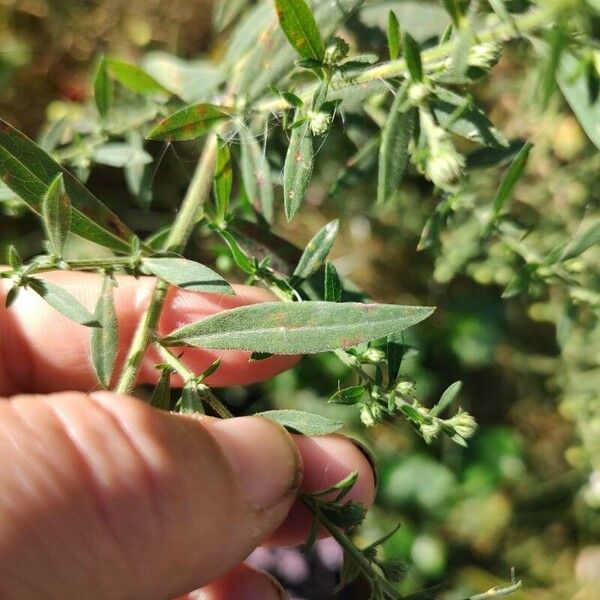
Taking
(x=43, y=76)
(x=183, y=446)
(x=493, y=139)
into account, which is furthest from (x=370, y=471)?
(x=43, y=76)

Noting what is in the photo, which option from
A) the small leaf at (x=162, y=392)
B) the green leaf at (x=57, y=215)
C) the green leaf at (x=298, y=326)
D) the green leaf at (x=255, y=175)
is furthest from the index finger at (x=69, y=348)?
the green leaf at (x=57, y=215)

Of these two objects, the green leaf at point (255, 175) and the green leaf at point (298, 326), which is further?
the green leaf at point (255, 175)

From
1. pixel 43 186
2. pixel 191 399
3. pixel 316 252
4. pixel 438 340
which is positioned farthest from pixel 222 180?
pixel 438 340

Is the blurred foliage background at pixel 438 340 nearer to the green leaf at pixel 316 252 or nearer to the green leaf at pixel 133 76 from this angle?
the green leaf at pixel 133 76

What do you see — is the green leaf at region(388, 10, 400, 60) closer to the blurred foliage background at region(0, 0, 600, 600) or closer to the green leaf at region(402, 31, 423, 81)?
the green leaf at region(402, 31, 423, 81)

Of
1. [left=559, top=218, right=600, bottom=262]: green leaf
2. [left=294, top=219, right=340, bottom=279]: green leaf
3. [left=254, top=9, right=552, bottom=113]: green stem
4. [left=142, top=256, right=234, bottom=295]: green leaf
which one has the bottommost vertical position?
[left=559, top=218, right=600, bottom=262]: green leaf

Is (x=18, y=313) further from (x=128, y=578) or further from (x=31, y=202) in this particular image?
(x=128, y=578)

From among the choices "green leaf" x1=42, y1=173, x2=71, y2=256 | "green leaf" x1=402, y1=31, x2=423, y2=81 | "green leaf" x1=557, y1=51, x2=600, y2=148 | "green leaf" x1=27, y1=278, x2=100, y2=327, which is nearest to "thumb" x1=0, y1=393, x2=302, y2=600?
"green leaf" x1=27, y1=278, x2=100, y2=327
